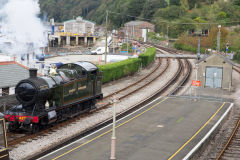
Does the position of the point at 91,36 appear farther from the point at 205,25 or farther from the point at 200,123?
the point at 200,123

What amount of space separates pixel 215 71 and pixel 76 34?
376 ft

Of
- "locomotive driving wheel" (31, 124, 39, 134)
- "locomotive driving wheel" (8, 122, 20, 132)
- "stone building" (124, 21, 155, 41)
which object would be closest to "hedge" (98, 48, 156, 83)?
"locomotive driving wheel" (31, 124, 39, 134)

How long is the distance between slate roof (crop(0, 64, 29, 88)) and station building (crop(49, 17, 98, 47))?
116887 millimetres

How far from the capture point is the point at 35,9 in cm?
2922

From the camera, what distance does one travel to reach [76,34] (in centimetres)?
14000

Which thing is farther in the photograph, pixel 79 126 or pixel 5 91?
pixel 5 91

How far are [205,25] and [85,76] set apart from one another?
79402 mm

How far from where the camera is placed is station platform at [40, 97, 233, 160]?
47.4 ft

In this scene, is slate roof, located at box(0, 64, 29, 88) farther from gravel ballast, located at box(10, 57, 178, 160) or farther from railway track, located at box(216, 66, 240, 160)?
railway track, located at box(216, 66, 240, 160)

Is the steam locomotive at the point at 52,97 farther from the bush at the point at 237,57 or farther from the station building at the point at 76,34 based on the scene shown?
the station building at the point at 76,34

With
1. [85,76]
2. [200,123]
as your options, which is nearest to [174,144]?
[200,123]

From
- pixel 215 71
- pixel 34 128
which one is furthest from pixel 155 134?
pixel 215 71

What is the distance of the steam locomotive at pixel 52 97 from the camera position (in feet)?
56.3

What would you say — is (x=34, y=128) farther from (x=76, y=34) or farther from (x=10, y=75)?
(x=76, y=34)
